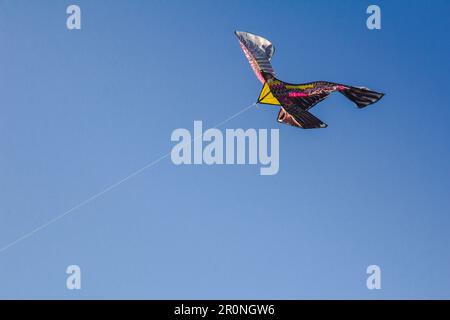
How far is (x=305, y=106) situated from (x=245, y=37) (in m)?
0.49

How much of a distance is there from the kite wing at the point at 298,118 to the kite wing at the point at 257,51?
0.21m

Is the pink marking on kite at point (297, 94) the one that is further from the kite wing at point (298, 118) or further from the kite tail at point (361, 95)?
the kite tail at point (361, 95)

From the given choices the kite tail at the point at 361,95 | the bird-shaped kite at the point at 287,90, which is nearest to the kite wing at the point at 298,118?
the bird-shaped kite at the point at 287,90

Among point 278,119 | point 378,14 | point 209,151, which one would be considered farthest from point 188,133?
point 378,14

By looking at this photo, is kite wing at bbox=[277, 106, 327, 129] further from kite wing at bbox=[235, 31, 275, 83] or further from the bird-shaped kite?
kite wing at bbox=[235, 31, 275, 83]

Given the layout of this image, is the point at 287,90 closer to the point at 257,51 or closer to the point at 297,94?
the point at 297,94

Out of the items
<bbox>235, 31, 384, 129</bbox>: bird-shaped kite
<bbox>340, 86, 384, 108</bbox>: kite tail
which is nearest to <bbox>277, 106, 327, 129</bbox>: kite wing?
<bbox>235, 31, 384, 129</bbox>: bird-shaped kite

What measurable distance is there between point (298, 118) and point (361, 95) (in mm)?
351

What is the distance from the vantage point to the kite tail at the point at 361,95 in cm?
360

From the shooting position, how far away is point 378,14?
12.2 feet

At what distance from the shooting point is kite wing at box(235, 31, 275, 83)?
11.7 ft

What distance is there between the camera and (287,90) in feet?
12.3

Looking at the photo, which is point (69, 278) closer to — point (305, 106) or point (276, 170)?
point (276, 170)

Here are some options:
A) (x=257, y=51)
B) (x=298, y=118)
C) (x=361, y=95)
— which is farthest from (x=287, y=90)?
(x=361, y=95)
